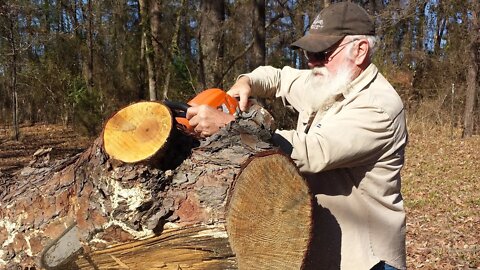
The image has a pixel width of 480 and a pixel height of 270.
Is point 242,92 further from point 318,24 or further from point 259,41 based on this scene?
point 259,41

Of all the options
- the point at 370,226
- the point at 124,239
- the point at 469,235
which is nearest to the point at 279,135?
the point at 370,226

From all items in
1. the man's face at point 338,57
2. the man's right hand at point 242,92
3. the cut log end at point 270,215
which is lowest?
the cut log end at point 270,215

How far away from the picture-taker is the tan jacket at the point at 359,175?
Result: 2.01 metres

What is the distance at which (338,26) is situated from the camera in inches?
86.5

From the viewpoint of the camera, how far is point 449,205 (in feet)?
25.9

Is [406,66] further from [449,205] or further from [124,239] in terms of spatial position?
[124,239]

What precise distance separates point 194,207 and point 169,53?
12.0 metres

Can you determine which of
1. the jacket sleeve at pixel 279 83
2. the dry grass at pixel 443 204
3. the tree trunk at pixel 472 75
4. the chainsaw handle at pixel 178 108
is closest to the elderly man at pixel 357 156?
the chainsaw handle at pixel 178 108

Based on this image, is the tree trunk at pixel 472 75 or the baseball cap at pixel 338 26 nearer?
the baseball cap at pixel 338 26

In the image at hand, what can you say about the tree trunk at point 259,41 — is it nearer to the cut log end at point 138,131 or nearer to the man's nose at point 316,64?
the man's nose at point 316,64

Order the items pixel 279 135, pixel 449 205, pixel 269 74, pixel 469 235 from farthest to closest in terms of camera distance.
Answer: pixel 449 205, pixel 469 235, pixel 269 74, pixel 279 135

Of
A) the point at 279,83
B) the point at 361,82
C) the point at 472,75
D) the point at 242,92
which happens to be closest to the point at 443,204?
the point at 279,83

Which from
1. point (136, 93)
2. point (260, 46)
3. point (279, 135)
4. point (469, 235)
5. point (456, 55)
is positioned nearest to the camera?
point (279, 135)

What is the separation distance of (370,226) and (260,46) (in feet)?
32.0
